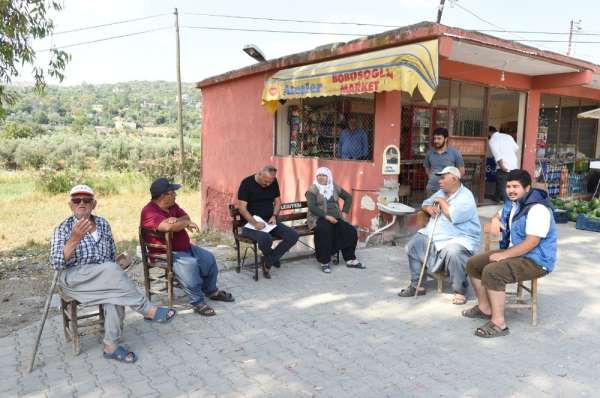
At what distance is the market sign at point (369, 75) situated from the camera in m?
5.82

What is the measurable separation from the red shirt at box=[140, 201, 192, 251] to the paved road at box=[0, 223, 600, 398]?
62 centimetres

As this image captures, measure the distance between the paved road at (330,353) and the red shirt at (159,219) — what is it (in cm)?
62

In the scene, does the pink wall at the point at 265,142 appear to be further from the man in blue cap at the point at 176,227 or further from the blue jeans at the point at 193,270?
the man in blue cap at the point at 176,227

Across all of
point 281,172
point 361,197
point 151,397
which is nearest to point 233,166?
point 281,172

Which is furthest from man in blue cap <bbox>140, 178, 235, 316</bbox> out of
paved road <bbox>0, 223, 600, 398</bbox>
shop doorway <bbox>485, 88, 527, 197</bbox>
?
shop doorway <bbox>485, 88, 527, 197</bbox>

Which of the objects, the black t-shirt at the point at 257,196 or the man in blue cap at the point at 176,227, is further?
the black t-shirt at the point at 257,196

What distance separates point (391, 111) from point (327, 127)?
1.71m

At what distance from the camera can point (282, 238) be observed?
5.83 metres

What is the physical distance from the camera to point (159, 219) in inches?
176

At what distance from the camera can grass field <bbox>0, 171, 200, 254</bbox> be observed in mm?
12250

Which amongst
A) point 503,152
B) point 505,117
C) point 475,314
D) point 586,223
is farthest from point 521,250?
point 505,117

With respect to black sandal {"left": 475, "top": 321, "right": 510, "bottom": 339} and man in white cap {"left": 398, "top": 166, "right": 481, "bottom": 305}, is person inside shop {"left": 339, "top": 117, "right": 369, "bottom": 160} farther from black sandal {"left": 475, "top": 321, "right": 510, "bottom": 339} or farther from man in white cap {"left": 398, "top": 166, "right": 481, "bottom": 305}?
black sandal {"left": 475, "top": 321, "right": 510, "bottom": 339}

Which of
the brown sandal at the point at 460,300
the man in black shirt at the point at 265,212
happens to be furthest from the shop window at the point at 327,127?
the brown sandal at the point at 460,300

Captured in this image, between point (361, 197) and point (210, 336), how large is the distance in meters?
4.09
